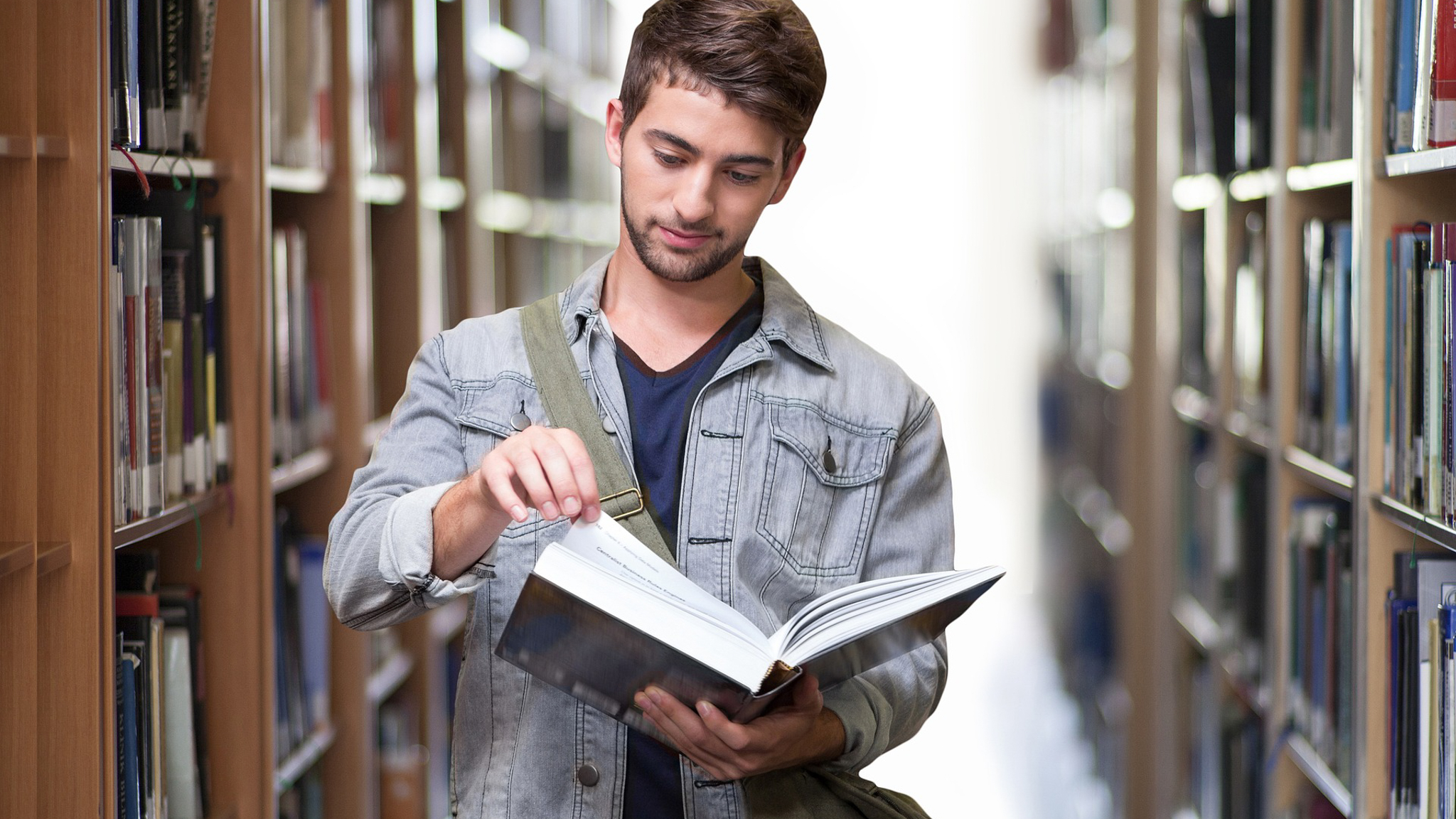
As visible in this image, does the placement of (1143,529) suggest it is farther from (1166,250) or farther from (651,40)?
(651,40)

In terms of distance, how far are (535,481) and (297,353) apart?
126 centimetres

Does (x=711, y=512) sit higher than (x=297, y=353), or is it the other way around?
(x=297, y=353)

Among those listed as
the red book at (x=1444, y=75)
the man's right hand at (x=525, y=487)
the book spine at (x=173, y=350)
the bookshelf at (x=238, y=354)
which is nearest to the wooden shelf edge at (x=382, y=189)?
the bookshelf at (x=238, y=354)

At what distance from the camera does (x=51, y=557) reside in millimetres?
1279

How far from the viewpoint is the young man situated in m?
1.19

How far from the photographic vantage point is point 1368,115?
1.63m

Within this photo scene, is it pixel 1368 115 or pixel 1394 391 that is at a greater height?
pixel 1368 115

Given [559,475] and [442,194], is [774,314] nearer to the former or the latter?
[559,475]

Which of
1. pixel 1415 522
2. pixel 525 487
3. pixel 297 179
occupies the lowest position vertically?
pixel 1415 522

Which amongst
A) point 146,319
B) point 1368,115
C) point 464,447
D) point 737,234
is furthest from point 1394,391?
point 146,319

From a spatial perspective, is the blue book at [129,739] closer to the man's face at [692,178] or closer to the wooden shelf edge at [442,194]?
the man's face at [692,178]

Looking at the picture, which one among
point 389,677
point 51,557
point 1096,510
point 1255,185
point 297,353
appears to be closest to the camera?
point 51,557

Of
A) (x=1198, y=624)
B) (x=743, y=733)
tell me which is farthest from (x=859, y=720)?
(x=1198, y=624)

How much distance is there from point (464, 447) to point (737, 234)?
0.31 m
